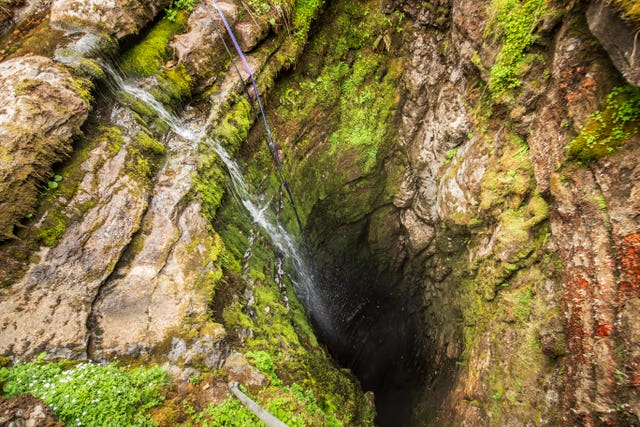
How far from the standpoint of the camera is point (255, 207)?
6340mm

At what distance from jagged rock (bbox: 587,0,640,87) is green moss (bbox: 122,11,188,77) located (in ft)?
20.7

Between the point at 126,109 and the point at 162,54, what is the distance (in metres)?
1.31

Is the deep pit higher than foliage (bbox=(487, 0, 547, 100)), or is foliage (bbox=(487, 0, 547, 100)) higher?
foliage (bbox=(487, 0, 547, 100))

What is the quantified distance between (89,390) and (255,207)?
3966mm

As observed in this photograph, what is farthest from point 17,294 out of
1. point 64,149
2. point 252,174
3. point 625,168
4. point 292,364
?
point 625,168

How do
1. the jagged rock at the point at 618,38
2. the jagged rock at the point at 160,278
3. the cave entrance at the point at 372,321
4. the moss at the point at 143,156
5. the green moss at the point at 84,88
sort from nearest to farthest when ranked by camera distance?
the jagged rock at the point at 618,38, the jagged rock at the point at 160,278, the green moss at the point at 84,88, the moss at the point at 143,156, the cave entrance at the point at 372,321

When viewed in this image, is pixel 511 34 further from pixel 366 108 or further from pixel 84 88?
pixel 84 88

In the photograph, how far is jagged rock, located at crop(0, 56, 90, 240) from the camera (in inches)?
143

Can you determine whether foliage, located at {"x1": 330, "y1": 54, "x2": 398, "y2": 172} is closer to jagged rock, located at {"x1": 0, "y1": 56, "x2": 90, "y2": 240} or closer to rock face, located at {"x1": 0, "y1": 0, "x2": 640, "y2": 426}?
rock face, located at {"x1": 0, "y1": 0, "x2": 640, "y2": 426}

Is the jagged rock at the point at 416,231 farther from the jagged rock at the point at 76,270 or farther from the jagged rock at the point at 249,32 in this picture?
the jagged rock at the point at 76,270

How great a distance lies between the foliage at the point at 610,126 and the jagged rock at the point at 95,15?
699 centimetres

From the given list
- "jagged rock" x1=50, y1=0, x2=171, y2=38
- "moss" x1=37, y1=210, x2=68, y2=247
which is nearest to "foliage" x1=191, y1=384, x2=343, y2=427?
"moss" x1=37, y1=210, x2=68, y2=247

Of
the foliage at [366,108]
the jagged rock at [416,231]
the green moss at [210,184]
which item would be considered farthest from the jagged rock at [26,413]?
the jagged rock at [416,231]

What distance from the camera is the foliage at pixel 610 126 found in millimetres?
2930
